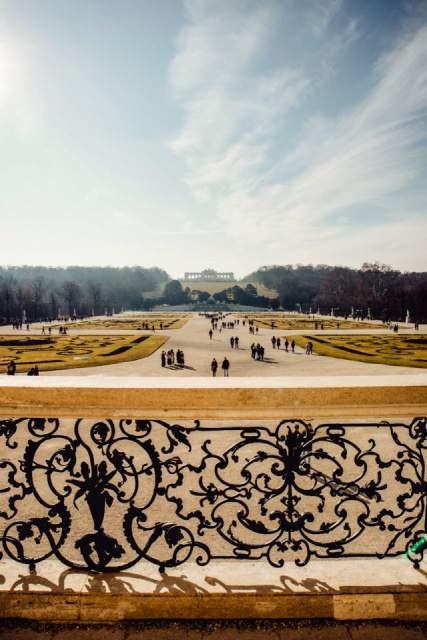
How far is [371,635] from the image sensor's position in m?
2.29

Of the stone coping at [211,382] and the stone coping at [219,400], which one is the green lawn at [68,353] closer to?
the stone coping at [211,382]

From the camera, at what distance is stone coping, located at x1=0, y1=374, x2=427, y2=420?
248 centimetres

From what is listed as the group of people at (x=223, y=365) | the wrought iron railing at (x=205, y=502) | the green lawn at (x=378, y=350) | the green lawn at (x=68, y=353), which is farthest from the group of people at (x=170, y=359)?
the wrought iron railing at (x=205, y=502)

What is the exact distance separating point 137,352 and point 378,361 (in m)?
18.1

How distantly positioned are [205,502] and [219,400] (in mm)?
6524

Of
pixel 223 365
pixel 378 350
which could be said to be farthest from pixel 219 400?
pixel 378 350

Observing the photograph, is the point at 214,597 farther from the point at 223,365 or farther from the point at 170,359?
the point at 170,359

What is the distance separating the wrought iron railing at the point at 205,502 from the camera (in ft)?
8.54

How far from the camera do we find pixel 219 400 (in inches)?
97.5

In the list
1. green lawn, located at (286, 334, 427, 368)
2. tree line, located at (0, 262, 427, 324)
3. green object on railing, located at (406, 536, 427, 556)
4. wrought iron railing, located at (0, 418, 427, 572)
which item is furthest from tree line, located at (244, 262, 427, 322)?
green object on railing, located at (406, 536, 427, 556)

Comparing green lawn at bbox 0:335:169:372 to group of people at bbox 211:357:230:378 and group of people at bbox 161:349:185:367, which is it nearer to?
group of people at bbox 161:349:185:367

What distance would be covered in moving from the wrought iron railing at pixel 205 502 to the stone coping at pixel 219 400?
12 centimetres

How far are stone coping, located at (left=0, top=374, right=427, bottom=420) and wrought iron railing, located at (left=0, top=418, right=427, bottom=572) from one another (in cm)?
12

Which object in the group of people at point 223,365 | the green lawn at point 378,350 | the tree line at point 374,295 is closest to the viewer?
the group of people at point 223,365
